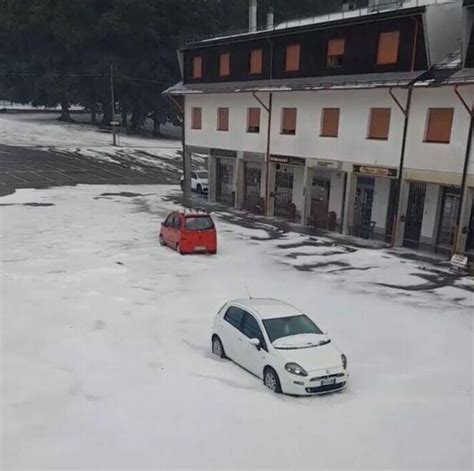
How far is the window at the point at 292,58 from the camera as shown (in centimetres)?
2723

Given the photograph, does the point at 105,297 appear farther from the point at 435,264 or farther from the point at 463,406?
the point at 435,264

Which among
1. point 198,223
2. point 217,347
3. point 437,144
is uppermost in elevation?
point 437,144

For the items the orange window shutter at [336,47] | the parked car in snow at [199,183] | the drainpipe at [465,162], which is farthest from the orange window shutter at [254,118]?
the drainpipe at [465,162]

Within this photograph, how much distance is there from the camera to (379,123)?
920 inches

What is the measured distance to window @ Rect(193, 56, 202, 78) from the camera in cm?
3446

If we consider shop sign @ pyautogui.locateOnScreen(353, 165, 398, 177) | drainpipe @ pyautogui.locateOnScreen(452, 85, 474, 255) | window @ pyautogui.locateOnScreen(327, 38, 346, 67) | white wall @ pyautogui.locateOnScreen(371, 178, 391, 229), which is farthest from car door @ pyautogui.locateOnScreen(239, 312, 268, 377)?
window @ pyautogui.locateOnScreen(327, 38, 346, 67)

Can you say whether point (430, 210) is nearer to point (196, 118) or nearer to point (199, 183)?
point (196, 118)

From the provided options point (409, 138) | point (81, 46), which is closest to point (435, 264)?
point (409, 138)

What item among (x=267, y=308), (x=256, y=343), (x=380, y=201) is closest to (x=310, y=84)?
(x=380, y=201)

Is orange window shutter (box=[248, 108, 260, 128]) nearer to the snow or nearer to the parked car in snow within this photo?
the parked car in snow

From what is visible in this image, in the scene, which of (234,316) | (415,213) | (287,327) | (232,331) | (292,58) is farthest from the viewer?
(292,58)

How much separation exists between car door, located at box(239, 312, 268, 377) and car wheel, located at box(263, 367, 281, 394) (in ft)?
0.55

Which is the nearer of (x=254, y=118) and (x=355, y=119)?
(x=355, y=119)

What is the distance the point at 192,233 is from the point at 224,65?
16.2 metres
